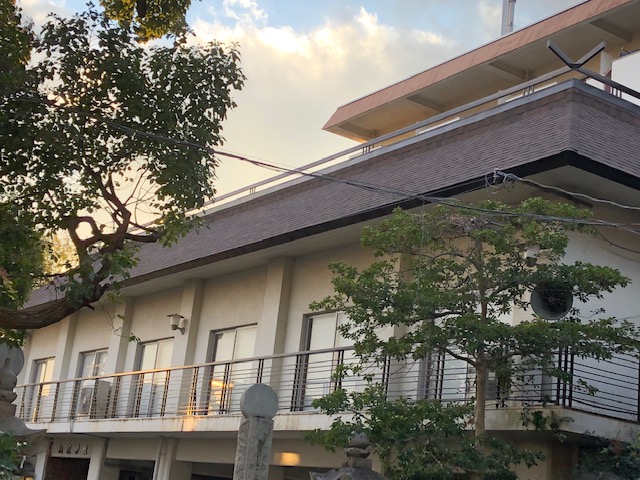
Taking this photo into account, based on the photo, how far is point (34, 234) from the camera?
41.3ft

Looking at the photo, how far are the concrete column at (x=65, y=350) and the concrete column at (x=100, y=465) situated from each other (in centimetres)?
338

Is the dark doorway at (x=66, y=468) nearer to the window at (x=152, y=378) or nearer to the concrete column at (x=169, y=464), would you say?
the window at (x=152, y=378)

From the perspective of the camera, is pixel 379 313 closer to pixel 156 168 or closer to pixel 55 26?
pixel 156 168

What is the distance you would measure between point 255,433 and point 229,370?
9.99m

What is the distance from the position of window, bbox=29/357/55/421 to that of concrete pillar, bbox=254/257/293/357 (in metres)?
8.93

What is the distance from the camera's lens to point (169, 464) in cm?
2067

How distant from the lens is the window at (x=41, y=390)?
85.4 feet

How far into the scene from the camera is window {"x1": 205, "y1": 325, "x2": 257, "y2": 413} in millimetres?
19281

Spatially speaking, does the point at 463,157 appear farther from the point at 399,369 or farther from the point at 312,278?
the point at 312,278

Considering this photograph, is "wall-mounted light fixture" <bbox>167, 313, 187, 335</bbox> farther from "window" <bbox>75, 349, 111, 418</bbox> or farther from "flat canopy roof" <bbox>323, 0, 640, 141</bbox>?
"flat canopy roof" <bbox>323, 0, 640, 141</bbox>

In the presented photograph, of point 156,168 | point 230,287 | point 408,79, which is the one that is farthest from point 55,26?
point 408,79

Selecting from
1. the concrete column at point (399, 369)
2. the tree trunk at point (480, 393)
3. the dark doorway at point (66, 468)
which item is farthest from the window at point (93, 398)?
the tree trunk at point (480, 393)

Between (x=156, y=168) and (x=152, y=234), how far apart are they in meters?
0.89

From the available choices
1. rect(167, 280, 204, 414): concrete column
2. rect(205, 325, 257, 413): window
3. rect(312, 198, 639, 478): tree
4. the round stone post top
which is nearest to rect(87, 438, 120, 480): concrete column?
rect(167, 280, 204, 414): concrete column
